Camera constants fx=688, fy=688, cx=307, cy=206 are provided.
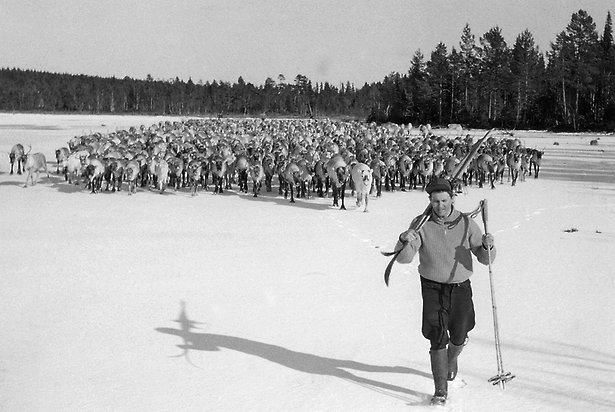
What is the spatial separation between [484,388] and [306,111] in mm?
140892

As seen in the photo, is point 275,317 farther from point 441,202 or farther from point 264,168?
point 264,168

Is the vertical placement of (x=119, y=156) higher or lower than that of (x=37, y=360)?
higher

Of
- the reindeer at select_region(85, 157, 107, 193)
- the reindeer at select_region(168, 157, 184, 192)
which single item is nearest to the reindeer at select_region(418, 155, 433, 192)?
the reindeer at select_region(168, 157, 184, 192)

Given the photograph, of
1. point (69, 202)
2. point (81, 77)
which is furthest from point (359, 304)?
point (81, 77)

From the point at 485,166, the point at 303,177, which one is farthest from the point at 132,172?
the point at 485,166

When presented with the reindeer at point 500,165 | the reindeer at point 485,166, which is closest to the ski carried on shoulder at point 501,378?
the reindeer at point 485,166

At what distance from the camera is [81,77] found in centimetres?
18800

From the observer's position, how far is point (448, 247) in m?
5.41

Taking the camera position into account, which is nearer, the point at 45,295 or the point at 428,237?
the point at 428,237

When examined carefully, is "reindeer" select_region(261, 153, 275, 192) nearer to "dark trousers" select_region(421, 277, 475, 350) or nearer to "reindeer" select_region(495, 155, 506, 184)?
"reindeer" select_region(495, 155, 506, 184)

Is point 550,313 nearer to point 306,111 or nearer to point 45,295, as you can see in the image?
point 45,295

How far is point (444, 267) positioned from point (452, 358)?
35.0 inches

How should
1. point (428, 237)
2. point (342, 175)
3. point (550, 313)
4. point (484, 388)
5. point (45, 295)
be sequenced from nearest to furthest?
point (428, 237) < point (484, 388) < point (550, 313) < point (45, 295) < point (342, 175)

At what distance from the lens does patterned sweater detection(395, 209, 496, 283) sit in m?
5.41
